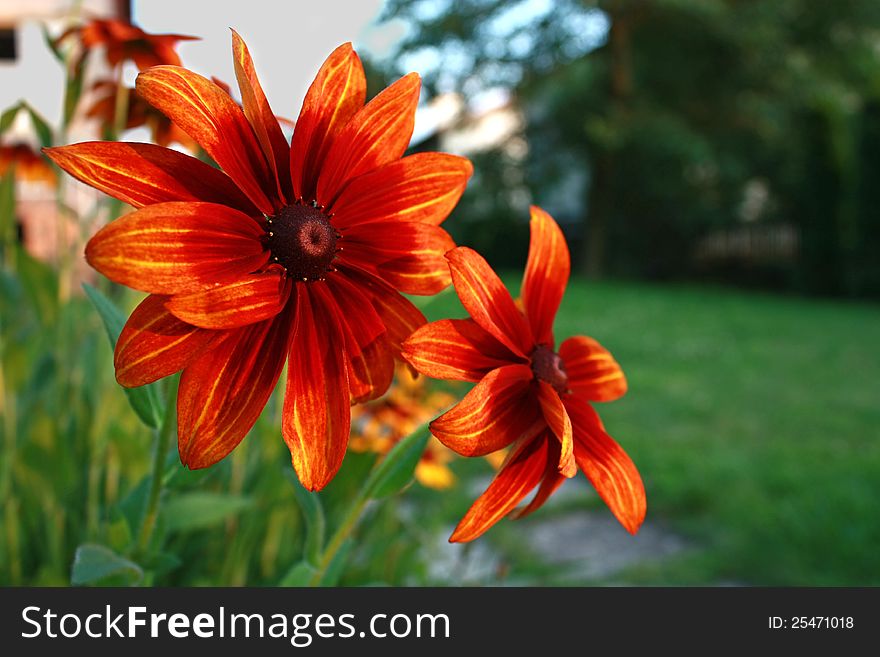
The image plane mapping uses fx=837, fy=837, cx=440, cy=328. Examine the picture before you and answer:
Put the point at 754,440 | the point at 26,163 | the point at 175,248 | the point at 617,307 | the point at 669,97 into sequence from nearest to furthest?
the point at 175,248, the point at 26,163, the point at 754,440, the point at 617,307, the point at 669,97

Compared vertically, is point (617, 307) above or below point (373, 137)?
above

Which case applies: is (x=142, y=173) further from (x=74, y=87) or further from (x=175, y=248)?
(x=74, y=87)

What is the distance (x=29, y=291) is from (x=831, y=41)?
11.9m

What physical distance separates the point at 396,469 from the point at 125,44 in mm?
443

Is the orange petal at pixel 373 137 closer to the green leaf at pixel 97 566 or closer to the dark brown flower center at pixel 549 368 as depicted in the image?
the dark brown flower center at pixel 549 368

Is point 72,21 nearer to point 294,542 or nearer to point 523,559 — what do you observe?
point 294,542

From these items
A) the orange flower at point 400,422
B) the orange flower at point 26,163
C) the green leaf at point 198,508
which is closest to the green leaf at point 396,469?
the green leaf at point 198,508

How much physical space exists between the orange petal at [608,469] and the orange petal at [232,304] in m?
0.17

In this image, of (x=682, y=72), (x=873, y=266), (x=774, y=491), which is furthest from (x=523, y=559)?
(x=682, y=72)

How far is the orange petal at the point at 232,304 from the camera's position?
1.10 feet

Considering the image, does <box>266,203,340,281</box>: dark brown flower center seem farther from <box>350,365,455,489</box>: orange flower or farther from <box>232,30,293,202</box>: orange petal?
<box>350,365,455,489</box>: orange flower

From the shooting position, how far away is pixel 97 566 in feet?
1.51

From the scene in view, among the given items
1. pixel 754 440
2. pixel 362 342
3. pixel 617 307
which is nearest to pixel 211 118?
pixel 362 342

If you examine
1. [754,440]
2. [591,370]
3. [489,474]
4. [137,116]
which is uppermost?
[754,440]
